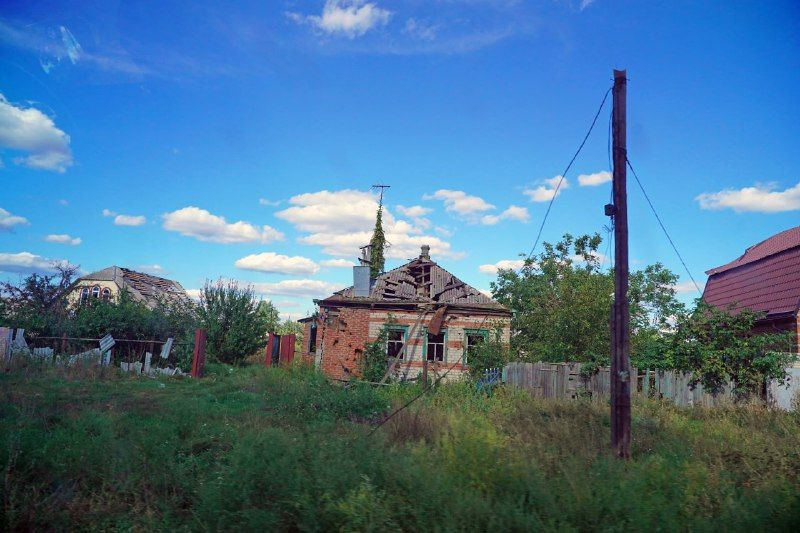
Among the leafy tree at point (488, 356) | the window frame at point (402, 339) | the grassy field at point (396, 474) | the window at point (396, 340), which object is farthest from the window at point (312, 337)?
the grassy field at point (396, 474)

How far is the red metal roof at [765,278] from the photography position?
47.2 ft

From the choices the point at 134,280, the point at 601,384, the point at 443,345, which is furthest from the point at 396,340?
the point at 134,280

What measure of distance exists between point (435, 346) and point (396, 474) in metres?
14.9

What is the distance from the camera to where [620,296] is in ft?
24.1

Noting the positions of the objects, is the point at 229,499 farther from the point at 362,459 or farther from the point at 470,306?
the point at 470,306

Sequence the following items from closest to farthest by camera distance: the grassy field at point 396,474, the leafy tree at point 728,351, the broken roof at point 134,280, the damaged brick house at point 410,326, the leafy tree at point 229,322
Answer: the grassy field at point 396,474, the leafy tree at point 728,351, the damaged brick house at point 410,326, the leafy tree at point 229,322, the broken roof at point 134,280

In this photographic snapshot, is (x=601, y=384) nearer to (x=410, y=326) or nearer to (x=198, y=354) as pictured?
(x=410, y=326)

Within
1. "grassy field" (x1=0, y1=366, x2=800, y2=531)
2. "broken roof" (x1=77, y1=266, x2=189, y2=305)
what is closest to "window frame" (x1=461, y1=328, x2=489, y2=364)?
"grassy field" (x1=0, y1=366, x2=800, y2=531)

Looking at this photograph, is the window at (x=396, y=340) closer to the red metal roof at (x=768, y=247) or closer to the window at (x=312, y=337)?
the window at (x=312, y=337)

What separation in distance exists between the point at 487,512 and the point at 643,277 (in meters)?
30.3

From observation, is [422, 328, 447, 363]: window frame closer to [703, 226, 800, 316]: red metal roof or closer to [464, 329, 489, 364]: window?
[464, 329, 489, 364]: window

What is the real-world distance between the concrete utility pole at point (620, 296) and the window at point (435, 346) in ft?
41.3

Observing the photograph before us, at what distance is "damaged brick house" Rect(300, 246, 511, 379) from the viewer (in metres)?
19.6

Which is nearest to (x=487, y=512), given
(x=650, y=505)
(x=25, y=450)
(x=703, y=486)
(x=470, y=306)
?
(x=650, y=505)
